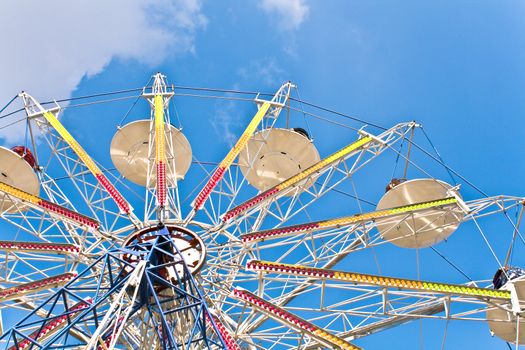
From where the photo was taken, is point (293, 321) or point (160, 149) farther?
point (160, 149)

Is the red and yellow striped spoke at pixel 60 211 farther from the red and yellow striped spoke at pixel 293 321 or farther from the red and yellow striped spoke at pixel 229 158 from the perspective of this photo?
the red and yellow striped spoke at pixel 293 321

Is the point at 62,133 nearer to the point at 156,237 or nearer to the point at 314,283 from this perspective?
the point at 156,237

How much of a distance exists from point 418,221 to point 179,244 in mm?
8413

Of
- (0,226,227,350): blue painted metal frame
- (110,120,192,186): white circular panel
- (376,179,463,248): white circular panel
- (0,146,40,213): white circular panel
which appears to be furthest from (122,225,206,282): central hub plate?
(0,146,40,213): white circular panel

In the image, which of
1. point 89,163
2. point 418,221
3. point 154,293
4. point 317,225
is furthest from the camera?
point 418,221

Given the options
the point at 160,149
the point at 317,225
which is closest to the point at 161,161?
the point at 160,149

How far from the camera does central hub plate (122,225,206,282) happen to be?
1820 centimetres

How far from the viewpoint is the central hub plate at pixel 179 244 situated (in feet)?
59.7

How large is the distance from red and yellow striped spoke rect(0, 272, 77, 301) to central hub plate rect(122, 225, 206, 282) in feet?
6.01

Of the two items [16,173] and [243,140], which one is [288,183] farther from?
[16,173]

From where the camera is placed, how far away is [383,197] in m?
24.3

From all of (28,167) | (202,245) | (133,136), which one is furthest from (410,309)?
(28,167)

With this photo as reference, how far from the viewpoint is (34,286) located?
1841 centimetres

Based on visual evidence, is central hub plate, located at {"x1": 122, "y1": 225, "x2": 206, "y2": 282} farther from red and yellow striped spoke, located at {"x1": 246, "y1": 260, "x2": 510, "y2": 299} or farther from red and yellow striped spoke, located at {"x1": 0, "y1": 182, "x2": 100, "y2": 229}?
red and yellow striped spoke, located at {"x1": 246, "y1": 260, "x2": 510, "y2": 299}
